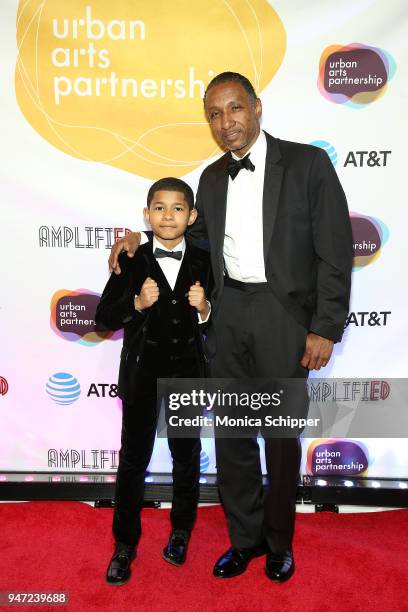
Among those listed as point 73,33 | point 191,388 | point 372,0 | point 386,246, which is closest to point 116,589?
point 191,388

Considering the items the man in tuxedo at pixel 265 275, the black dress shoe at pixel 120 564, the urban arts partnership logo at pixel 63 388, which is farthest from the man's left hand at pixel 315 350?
the urban arts partnership logo at pixel 63 388

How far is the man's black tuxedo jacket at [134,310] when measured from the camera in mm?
2164

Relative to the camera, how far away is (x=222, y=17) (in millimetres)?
2535

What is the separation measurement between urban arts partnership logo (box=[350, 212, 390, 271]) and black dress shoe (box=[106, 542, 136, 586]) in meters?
1.64

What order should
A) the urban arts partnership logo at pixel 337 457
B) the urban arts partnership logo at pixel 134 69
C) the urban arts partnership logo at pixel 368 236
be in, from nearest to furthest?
the urban arts partnership logo at pixel 134 69
the urban arts partnership logo at pixel 368 236
the urban arts partnership logo at pixel 337 457

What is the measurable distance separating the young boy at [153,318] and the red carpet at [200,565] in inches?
6.2

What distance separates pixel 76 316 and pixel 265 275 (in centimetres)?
109

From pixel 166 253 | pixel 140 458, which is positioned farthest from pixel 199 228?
pixel 140 458

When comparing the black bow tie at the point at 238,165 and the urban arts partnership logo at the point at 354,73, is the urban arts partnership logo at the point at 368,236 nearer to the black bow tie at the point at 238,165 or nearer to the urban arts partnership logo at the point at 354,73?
the urban arts partnership logo at the point at 354,73

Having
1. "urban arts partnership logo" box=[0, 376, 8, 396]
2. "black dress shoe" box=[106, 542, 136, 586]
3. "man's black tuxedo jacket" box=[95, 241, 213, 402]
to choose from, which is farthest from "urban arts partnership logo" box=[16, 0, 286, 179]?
"black dress shoe" box=[106, 542, 136, 586]

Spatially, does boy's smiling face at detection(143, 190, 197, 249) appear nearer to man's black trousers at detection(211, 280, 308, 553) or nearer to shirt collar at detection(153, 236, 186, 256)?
shirt collar at detection(153, 236, 186, 256)

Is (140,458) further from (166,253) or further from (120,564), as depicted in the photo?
(166,253)

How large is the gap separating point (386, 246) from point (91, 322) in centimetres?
145

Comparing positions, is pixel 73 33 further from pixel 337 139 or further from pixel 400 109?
pixel 400 109
